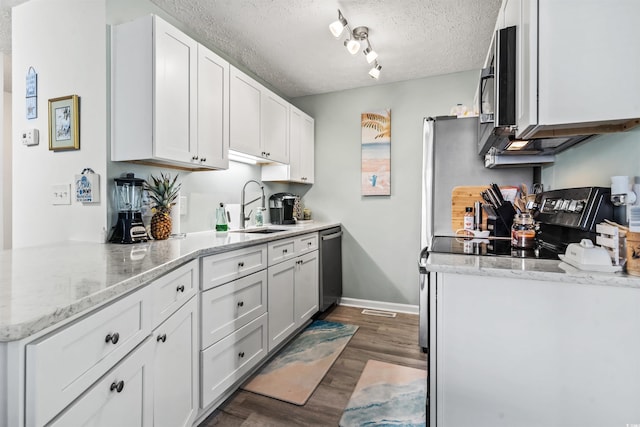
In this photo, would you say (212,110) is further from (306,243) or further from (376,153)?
(376,153)

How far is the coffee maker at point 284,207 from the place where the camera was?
10.6 feet

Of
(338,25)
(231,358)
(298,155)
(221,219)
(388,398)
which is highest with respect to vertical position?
(338,25)

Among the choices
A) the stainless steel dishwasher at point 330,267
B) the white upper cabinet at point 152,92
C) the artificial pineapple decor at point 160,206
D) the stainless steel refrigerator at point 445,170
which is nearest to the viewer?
the white upper cabinet at point 152,92

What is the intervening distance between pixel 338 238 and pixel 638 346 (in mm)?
2610

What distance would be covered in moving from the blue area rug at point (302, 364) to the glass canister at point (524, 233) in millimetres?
1433

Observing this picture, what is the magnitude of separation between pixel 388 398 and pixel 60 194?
2322 millimetres

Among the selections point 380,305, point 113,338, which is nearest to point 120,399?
point 113,338

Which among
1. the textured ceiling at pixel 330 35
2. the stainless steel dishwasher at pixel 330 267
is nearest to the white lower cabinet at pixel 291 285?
the stainless steel dishwasher at pixel 330 267

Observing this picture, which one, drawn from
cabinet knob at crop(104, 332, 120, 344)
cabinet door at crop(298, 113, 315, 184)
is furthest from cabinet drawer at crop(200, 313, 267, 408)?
cabinet door at crop(298, 113, 315, 184)

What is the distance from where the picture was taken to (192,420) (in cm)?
146

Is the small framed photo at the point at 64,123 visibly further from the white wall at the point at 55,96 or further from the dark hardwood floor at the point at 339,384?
the dark hardwood floor at the point at 339,384

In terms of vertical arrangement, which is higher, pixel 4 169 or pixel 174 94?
pixel 174 94

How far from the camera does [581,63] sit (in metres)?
1.03

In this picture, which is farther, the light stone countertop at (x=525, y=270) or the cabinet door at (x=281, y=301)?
the cabinet door at (x=281, y=301)
